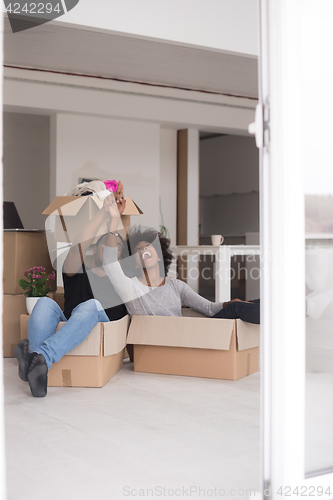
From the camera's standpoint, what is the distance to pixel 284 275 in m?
1.20

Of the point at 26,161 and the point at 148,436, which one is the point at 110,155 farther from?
the point at 148,436

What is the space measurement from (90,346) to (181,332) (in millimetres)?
485

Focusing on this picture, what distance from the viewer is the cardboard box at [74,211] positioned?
289cm

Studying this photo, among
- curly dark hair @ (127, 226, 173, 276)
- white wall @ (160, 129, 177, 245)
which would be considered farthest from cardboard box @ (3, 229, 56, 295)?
white wall @ (160, 129, 177, 245)

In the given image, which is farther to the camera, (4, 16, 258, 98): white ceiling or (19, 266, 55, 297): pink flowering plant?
(4, 16, 258, 98): white ceiling

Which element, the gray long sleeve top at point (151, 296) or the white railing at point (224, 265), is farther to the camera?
the white railing at point (224, 265)

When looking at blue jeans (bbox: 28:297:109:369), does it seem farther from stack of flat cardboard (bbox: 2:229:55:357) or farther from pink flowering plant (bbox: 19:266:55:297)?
stack of flat cardboard (bbox: 2:229:55:357)

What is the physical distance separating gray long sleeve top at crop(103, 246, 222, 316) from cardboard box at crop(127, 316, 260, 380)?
0.31 feet

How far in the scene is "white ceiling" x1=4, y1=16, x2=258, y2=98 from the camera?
162 inches

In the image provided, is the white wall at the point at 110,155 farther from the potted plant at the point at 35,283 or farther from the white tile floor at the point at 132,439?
the white tile floor at the point at 132,439

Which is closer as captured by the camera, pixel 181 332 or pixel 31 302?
pixel 181 332

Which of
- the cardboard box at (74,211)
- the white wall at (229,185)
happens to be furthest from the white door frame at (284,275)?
the white wall at (229,185)

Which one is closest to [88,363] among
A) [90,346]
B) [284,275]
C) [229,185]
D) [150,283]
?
[90,346]

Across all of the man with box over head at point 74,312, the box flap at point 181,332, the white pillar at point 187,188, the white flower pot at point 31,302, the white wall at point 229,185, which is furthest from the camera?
the white wall at point 229,185
